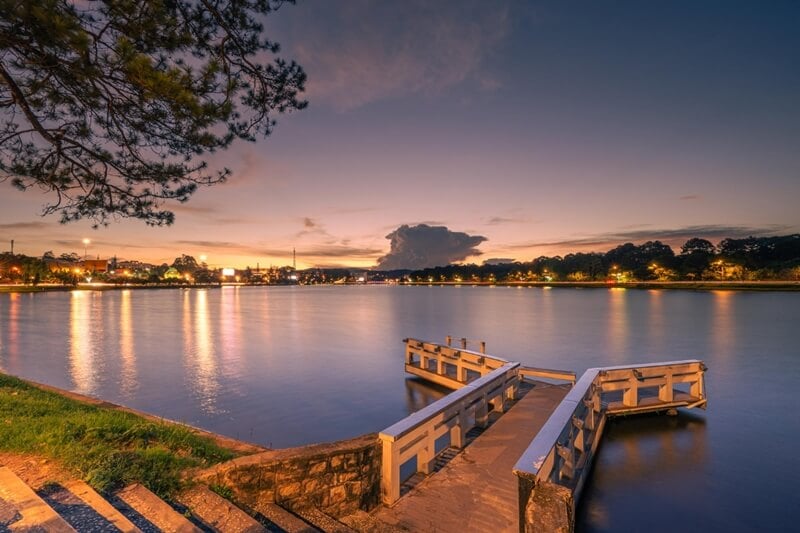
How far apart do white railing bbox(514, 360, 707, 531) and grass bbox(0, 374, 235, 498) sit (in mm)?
3810

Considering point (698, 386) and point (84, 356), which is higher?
point (698, 386)

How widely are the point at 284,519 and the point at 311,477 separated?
62cm

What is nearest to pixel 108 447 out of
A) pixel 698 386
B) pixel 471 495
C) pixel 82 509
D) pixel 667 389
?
pixel 82 509

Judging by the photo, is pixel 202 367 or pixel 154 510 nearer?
pixel 154 510

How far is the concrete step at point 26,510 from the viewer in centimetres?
334

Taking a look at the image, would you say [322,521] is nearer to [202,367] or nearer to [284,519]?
[284,519]

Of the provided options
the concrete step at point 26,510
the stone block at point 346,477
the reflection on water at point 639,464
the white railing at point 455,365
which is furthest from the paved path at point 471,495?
the white railing at point 455,365

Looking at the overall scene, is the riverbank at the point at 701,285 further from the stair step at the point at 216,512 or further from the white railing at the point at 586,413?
the stair step at the point at 216,512

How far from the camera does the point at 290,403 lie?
47.6 feet

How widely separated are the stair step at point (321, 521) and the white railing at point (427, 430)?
966 mm

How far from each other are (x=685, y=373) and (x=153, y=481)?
11.9m

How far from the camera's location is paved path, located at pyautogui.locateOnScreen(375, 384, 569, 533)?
5102 mm

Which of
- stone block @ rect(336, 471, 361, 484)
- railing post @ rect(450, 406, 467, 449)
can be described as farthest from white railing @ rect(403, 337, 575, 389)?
stone block @ rect(336, 471, 361, 484)

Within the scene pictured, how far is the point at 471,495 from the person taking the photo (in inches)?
223
